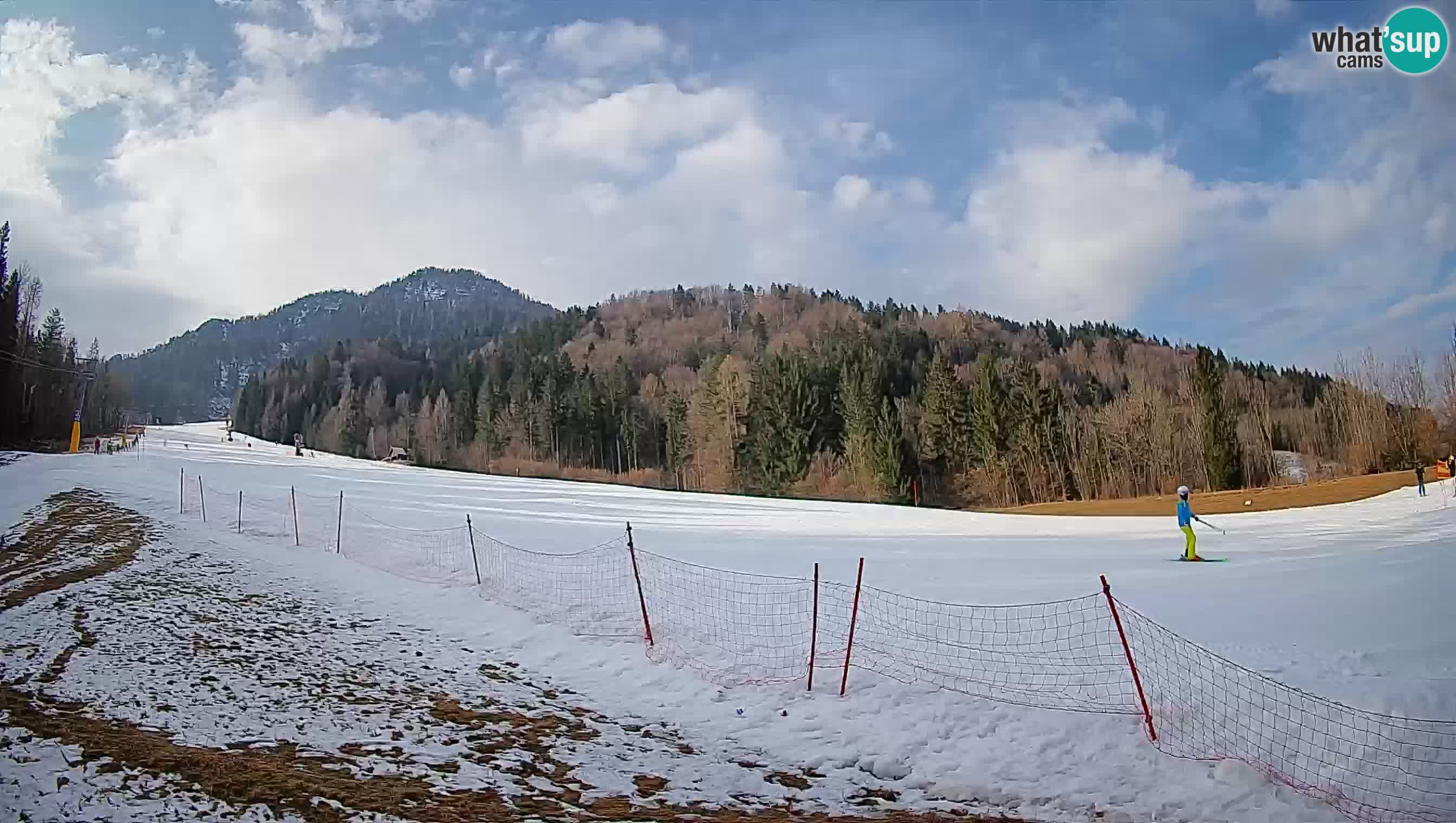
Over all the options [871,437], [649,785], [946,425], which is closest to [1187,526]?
[649,785]

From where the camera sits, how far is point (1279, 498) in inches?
1427

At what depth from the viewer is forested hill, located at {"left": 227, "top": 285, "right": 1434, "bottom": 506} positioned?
170 feet

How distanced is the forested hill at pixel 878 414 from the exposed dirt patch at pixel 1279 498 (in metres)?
6.77

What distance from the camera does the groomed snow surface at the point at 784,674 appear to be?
5.46 meters

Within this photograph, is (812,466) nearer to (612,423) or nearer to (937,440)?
(937,440)

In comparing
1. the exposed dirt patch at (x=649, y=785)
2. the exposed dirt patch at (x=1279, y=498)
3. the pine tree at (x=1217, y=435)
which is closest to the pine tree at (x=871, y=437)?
the exposed dirt patch at (x=1279, y=498)

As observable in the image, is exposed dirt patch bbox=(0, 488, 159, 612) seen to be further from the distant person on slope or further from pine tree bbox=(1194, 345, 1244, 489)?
pine tree bbox=(1194, 345, 1244, 489)

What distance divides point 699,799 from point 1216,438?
50.4m

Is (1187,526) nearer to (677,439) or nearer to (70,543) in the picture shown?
(70,543)

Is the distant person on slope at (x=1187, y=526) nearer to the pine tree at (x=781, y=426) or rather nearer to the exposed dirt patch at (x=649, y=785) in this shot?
the exposed dirt patch at (x=649, y=785)

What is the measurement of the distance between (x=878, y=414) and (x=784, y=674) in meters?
50.6

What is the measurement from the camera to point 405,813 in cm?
466

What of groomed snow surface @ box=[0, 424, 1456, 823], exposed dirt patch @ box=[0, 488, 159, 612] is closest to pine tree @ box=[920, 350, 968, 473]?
groomed snow surface @ box=[0, 424, 1456, 823]

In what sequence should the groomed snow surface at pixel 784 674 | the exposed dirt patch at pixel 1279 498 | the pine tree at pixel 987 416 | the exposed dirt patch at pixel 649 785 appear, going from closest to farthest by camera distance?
the exposed dirt patch at pixel 649 785
the groomed snow surface at pixel 784 674
the exposed dirt patch at pixel 1279 498
the pine tree at pixel 987 416
